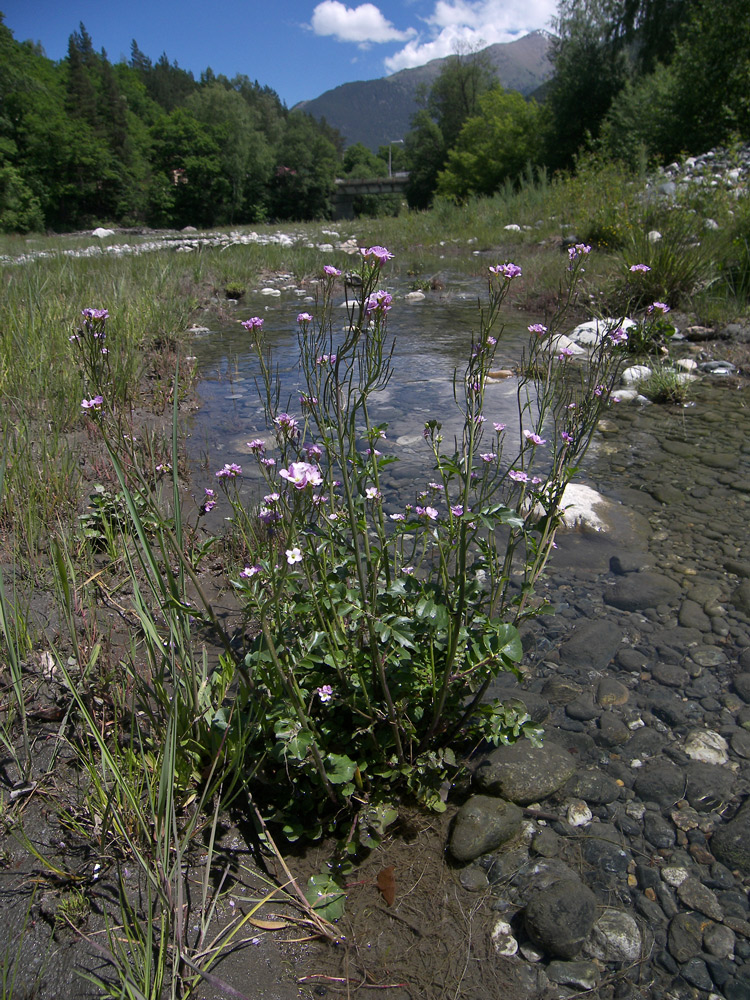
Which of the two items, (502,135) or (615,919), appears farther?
(502,135)

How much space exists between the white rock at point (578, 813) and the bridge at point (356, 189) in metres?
Result: 65.1

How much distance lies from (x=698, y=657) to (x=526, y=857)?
1.29 metres

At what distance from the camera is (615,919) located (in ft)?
5.46

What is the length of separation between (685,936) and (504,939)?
48cm

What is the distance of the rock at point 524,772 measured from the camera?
201cm

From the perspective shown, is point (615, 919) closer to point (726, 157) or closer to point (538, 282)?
point (538, 282)

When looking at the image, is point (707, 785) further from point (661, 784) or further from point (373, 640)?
point (373, 640)

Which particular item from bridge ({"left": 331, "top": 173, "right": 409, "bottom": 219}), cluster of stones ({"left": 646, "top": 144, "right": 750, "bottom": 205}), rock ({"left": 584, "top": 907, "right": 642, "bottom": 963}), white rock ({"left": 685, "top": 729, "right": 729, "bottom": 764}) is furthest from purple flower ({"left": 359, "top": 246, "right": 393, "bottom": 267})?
bridge ({"left": 331, "top": 173, "right": 409, "bottom": 219})

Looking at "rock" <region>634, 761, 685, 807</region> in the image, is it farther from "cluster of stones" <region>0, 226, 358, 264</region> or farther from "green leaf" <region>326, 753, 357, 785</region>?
"cluster of stones" <region>0, 226, 358, 264</region>

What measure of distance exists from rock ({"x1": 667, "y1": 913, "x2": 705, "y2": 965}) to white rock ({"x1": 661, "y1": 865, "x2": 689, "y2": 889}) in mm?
96

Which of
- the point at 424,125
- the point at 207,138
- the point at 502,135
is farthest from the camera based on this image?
the point at 207,138

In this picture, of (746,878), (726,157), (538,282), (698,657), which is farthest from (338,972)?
(726,157)

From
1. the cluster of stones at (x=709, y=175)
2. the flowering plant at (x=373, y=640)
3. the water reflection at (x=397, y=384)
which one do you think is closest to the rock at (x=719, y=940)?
the flowering plant at (x=373, y=640)

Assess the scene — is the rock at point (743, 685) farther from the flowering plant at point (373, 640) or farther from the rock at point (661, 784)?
the flowering plant at point (373, 640)
